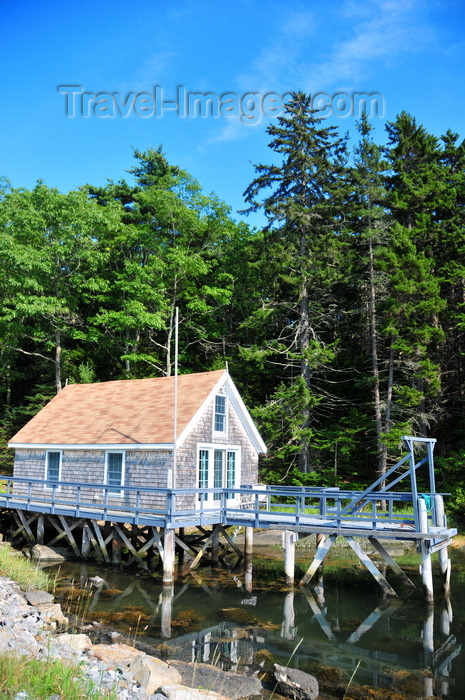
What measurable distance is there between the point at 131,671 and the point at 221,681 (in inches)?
60.2

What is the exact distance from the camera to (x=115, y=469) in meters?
19.0

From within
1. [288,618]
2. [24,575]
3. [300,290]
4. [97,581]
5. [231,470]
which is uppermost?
[300,290]

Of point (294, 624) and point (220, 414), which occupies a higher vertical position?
point (220, 414)

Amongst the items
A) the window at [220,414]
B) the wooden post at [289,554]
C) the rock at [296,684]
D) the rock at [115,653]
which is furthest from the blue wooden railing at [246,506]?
the rock at [296,684]

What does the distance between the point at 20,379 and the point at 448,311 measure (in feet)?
96.9

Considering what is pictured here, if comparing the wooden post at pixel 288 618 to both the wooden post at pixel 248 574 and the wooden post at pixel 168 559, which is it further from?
the wooden post at pixel 168 559

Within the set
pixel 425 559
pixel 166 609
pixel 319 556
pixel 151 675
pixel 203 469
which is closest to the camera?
pixel 151 675

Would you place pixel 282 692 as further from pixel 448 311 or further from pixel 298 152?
pixel 298 152

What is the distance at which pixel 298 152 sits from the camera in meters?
27.5

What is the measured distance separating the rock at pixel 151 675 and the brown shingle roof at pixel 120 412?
9.22 metres

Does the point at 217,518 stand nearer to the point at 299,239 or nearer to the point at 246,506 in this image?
the point at 246,506

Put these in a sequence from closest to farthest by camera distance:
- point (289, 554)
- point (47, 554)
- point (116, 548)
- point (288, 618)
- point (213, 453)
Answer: point (288, 618)
point (289, 554)
point (116, 548)
point (47, 554)
point (213, 453)

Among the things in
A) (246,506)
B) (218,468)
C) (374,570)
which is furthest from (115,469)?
(374,570)

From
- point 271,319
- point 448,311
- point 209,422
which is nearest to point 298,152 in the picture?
point 271,319
